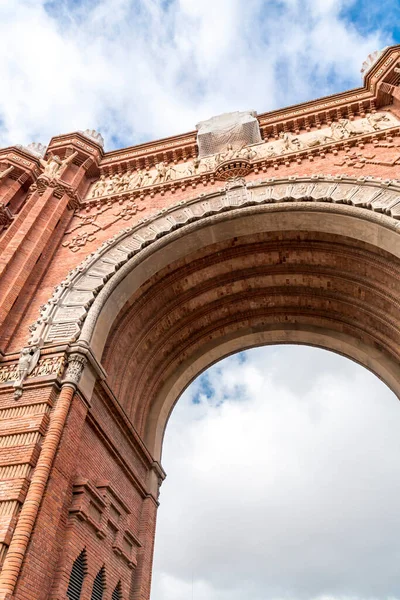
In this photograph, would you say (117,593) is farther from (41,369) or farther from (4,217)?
(4,217)

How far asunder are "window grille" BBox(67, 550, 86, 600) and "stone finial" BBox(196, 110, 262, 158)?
9920 millimetres

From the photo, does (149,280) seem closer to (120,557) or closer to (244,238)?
(244,238)

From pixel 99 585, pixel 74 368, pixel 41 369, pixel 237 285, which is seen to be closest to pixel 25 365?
pixel 41 369

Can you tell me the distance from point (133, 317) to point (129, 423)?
92.2 inches

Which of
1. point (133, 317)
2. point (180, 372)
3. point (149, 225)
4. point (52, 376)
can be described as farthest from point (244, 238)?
point (52, 376)

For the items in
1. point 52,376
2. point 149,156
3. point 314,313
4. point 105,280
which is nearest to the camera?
point 52,376

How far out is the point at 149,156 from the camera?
13.4m

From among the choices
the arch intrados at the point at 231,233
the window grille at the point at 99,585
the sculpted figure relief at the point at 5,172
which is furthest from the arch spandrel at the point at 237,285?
the sculpted figure relief at the point at 5,172

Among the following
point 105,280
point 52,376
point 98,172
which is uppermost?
point 98,172

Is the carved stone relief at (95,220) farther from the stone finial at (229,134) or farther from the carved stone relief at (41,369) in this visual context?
the carved stone relief at (41,369)

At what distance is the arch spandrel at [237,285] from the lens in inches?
361

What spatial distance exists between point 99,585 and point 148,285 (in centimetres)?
585

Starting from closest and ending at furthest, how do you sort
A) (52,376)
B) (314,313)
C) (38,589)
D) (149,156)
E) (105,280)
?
(38,589), (52,376), (105,280), (314,313), (149,156)

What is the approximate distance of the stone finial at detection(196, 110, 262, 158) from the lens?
12.8m
